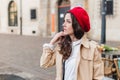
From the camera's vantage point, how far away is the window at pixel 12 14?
31.9 meters

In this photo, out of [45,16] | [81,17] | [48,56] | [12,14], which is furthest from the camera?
[12,14]

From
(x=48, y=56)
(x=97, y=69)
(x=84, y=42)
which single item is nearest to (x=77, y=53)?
(x=84, y=42)

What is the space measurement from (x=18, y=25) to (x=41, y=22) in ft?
15.4

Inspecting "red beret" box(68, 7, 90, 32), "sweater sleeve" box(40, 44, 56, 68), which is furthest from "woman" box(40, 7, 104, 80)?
"sweater sleeve" box(40, 44, 56, 68)

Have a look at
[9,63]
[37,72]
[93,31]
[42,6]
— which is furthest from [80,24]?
[42,6]

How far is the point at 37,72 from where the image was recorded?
30.9ft

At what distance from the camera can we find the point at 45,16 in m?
27.1

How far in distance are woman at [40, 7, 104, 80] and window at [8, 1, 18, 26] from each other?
29.3 m

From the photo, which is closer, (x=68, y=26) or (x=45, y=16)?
(x=68, y=26)

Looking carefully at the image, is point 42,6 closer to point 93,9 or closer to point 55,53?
point 93,9

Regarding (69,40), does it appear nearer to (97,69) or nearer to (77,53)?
(77,53)

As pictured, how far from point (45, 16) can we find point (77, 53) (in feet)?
80.4

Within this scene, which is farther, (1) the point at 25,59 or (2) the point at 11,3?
(2) the point at 11,3

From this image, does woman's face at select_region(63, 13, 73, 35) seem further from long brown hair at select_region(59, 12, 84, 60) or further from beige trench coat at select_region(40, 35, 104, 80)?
beige trench coat at select_region(40, 35, 104, 80)
